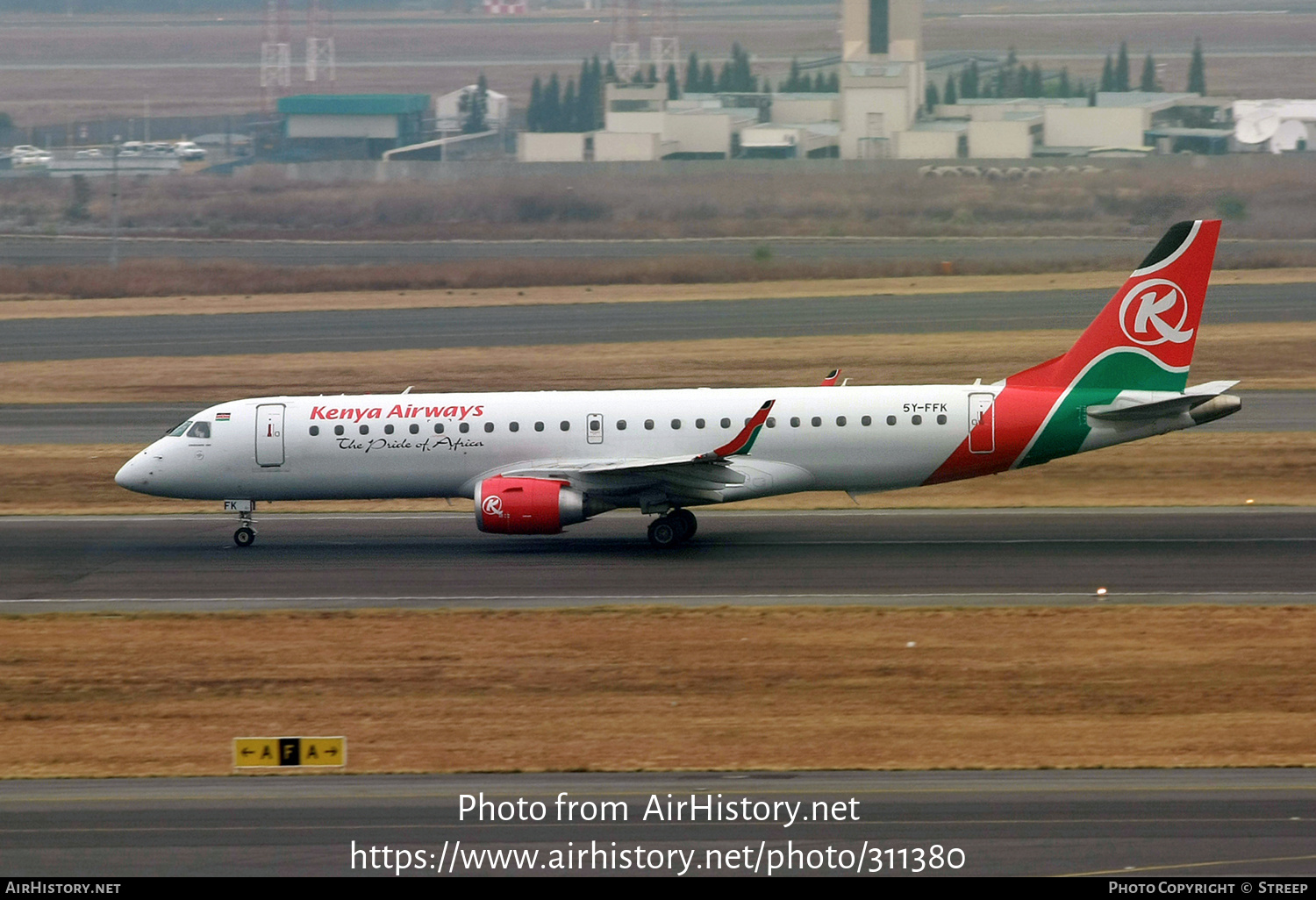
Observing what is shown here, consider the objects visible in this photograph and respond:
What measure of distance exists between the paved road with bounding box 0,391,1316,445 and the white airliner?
12352 mm

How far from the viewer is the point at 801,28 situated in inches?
7254

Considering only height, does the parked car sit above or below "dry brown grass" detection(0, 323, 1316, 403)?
above

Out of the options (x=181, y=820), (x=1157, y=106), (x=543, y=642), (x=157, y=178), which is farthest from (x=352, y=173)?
(x=181, y=820)

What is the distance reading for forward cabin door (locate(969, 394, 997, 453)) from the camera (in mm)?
35125

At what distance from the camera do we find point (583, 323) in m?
A: 68.9

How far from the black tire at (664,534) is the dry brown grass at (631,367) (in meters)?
18.4

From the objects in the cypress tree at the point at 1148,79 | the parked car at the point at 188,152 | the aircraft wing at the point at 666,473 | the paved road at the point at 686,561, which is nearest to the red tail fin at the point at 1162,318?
the paved road at the point at 686,561

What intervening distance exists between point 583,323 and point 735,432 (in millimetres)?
33828

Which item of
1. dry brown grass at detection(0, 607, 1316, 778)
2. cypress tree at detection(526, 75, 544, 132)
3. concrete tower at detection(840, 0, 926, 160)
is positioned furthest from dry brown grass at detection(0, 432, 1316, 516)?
cypress tree at detection(526, 75, 544, 132)

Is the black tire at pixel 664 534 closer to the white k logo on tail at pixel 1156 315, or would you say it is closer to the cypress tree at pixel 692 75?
the white k logo on tail at pixel 1156 315

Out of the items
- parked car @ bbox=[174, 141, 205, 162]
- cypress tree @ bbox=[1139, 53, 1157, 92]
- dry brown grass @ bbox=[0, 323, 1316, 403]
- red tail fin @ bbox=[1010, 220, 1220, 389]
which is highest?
cypress tree @ bbox=[1139, 53, 1157, 92]

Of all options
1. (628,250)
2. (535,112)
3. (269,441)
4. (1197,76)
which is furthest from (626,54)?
(269,441)

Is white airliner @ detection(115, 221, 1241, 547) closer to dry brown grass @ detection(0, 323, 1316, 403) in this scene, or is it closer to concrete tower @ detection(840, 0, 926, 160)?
dry brown grass @ detection(0, 323, 1316, 403)

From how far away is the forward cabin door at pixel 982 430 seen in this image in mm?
35125
